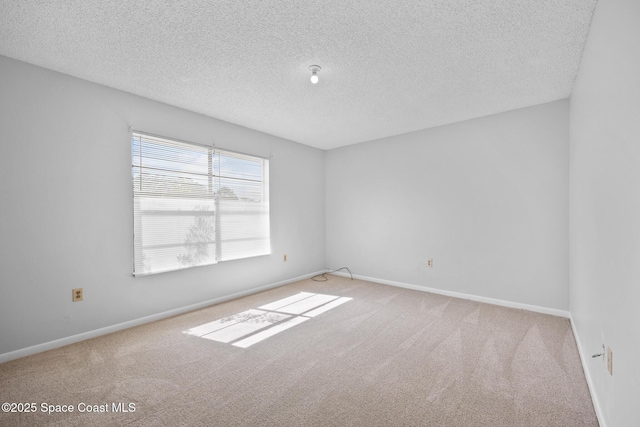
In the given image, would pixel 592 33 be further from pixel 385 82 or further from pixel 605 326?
pixel 605 326

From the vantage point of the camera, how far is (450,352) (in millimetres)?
2389

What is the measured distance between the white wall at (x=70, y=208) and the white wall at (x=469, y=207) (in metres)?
2.72

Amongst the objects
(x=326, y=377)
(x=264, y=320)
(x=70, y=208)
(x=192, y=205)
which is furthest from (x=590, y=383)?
(x=70, y=208)

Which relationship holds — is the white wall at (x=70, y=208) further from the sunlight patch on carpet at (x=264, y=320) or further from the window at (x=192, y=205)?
the sunlight patch on carpet at (x=264, y=320)

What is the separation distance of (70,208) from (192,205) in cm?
115

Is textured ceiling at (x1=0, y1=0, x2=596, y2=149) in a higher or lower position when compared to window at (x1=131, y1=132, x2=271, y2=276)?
higher

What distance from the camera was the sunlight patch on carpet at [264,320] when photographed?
107 inches

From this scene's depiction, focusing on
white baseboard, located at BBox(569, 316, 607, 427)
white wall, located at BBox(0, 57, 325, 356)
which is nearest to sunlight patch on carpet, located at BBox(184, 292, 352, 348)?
white wall, located at BBox(0, 57, 325, 356)

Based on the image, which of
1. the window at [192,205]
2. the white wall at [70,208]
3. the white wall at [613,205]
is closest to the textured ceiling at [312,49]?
the white wall at [70,208]

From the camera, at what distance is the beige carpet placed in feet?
5.41

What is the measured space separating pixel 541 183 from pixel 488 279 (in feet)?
4.43

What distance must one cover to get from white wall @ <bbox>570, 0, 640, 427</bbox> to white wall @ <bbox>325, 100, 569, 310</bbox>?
1254mm

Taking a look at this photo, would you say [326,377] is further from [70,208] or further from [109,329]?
[70,208]

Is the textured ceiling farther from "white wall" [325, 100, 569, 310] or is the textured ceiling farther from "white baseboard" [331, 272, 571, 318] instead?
"white baseboard" [331, 272, 571, 318]
